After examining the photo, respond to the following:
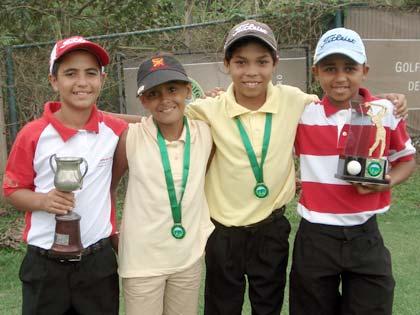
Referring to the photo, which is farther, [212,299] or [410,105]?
[410,105]

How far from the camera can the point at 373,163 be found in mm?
2918

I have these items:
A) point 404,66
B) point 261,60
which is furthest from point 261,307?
point 404,66

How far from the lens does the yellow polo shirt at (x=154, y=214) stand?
3.00 m

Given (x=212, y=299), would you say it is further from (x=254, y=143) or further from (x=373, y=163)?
(x=373, y=163)

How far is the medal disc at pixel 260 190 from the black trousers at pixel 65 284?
0.84 m

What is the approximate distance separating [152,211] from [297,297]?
937 mm

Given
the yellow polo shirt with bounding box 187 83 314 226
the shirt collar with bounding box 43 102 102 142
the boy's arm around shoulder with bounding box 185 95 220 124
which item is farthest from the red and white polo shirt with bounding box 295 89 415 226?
the shirt collar with bounding box 43 102 102 142

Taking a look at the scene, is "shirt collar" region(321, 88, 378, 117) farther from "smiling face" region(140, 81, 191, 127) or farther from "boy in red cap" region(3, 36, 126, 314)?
"boy in red cap" region(3, 36, 126, 314)

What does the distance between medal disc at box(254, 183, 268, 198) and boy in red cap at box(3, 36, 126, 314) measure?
0.77 metres

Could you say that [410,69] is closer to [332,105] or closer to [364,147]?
[332,105]

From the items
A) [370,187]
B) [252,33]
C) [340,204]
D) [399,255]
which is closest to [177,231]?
[340,204]

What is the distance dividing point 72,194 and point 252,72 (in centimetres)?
114

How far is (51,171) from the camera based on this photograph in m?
2.88

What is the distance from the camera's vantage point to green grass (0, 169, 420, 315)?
14.3ft
